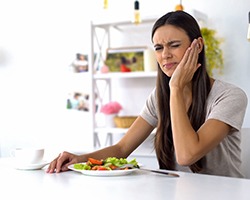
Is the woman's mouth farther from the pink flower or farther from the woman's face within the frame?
the pink flower

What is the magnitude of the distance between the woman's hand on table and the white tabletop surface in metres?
0.05

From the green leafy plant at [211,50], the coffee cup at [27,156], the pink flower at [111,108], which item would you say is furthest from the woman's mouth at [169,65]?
the pink flower at [111,108]

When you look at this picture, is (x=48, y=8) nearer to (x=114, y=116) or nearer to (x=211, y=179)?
(x=114, y=116)

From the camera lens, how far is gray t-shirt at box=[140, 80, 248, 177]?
1.75 meters

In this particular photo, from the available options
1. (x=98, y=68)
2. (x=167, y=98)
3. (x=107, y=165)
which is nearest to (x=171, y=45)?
(x=167, y=98)

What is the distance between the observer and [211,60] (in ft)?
9.76

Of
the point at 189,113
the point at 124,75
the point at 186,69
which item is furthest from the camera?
the point at 124,75

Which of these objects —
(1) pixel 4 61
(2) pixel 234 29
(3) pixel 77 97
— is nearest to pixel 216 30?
(2) pixel 234 29

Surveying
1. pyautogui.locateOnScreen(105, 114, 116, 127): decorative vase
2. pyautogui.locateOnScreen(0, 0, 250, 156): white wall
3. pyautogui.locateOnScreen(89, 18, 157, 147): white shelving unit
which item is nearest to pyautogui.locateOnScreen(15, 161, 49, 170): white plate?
pyautogui.locateOnScreen(89, 18, 157, 147): white shelving unit

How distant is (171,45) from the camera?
1832 millimetres

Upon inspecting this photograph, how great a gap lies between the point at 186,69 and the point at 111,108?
61.4 inches

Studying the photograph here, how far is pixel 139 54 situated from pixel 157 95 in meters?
1.25

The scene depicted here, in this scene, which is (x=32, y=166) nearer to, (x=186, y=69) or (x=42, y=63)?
(x=186, y=69)

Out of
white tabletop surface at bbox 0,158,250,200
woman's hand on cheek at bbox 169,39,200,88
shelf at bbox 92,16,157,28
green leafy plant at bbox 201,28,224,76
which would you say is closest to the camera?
white tabletop surface at bbox 0,158,250,200
